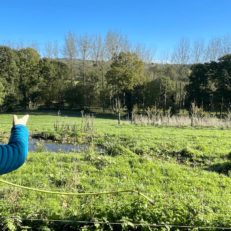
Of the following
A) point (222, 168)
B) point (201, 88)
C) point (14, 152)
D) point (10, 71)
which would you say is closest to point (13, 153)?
point (14, 152)

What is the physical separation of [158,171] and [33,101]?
27.0 metres

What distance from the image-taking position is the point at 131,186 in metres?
4.09

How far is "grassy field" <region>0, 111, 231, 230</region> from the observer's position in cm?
239

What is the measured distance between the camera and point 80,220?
241 centimetres

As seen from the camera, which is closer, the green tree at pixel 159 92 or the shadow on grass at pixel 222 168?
the shadow on grass at pixel 222 168

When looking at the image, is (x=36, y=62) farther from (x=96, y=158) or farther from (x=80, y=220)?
(x=80, y=220)

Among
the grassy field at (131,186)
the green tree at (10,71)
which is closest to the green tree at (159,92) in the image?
the green tree at (10,71)

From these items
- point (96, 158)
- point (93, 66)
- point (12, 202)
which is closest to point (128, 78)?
point (93, 66)

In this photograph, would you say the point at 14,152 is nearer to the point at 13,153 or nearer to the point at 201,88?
the point at 13,153

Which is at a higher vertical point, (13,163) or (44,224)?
(13,163)

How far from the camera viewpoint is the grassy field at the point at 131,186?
2.39 meters

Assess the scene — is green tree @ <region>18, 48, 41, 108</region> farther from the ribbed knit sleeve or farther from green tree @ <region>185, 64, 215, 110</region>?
the ribbed knit sleeve

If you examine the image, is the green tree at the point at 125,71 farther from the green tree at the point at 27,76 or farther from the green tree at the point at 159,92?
the green tree at the point at 27,76

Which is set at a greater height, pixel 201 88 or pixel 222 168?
pixel 201 88
